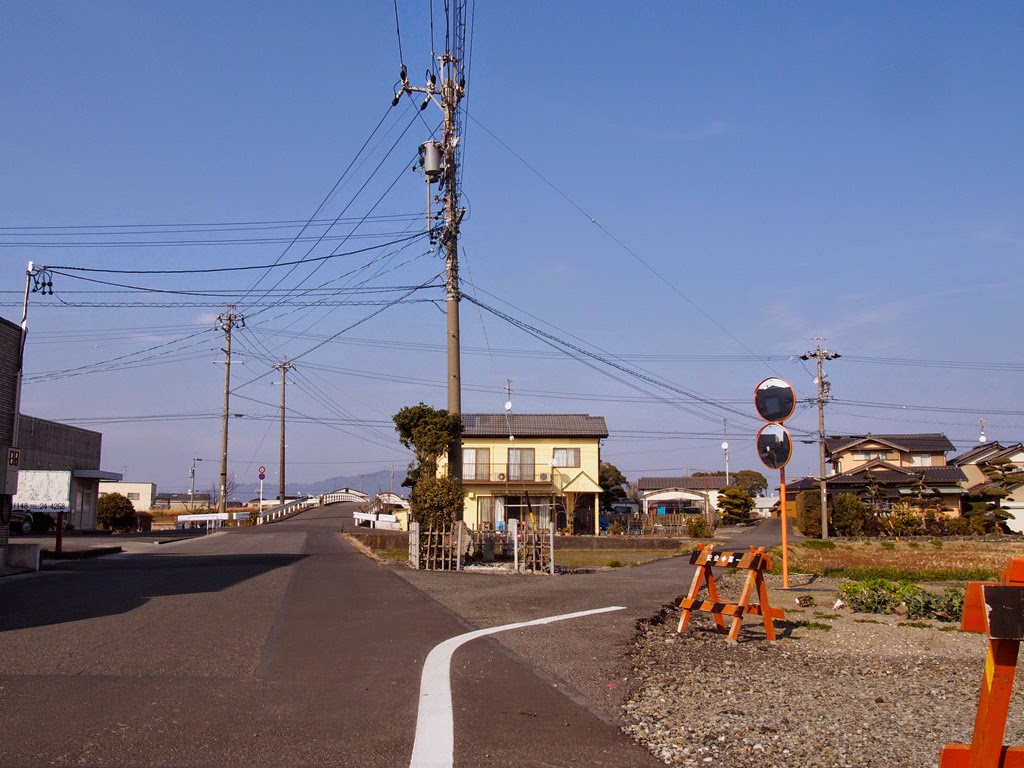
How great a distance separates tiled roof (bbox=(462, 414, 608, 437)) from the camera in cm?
5097

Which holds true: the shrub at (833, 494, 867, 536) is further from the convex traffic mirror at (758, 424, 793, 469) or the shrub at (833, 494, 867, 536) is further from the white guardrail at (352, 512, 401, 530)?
the convex traffic mirror at (758, 424, 793, 469)

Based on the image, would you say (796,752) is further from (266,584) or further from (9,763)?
(266,584)

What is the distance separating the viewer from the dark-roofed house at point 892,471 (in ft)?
163

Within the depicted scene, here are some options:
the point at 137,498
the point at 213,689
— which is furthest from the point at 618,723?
the point at 137,498

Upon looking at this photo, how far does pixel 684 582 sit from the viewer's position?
1540 cm

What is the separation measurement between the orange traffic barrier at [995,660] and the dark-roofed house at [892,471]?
4832 cm

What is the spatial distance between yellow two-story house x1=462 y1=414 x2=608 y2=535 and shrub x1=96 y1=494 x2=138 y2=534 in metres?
18.9

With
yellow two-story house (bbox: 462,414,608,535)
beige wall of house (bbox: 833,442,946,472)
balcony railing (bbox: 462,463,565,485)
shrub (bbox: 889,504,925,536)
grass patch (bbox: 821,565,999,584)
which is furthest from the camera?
beige wall of house (bbox: 833,442,946,472)

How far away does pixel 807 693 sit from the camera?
648 centimetres

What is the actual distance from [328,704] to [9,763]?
2.00 metres

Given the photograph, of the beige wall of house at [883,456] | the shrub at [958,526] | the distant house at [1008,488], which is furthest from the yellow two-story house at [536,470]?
the beige wall of house at [883,456]

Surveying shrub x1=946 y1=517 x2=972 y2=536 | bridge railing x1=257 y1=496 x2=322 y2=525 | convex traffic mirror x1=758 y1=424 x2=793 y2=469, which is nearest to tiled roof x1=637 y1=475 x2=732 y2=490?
bridge railing x1=257 y1=496 x2=322 y2=525

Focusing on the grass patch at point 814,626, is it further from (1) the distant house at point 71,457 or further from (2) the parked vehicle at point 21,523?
(2) the parked vehicle at point 21,523

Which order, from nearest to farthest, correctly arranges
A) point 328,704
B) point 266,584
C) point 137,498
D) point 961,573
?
point 328,704, point 266,584, point 961,573, point 137,498
